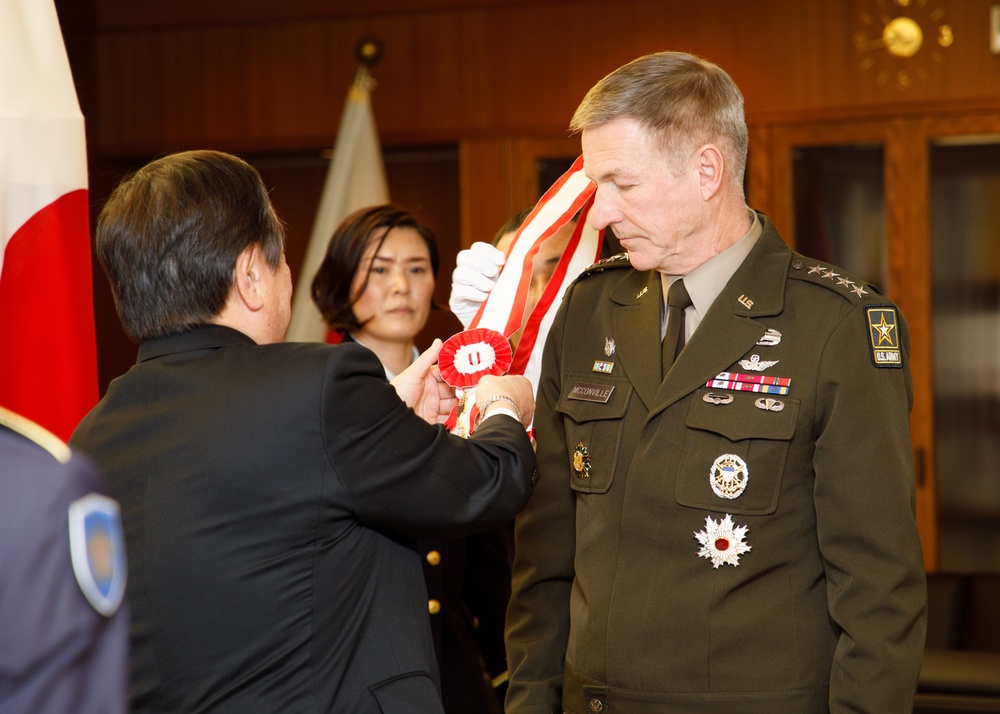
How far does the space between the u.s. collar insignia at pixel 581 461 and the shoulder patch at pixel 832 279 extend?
17.2 inches

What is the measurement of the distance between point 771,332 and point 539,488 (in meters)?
0.50

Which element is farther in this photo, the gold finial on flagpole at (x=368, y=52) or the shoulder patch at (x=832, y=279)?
the gold finial on flagpole at (x=368, y=52)

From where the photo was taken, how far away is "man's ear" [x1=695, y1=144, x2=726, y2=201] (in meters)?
1.78

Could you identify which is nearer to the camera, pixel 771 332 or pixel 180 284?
pixel 180 284

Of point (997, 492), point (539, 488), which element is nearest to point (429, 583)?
point (539, 488)

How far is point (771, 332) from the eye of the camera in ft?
5.76

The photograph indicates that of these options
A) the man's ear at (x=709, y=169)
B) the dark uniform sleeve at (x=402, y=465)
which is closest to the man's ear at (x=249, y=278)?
the dark uniform sleeve at (x=402, y=465)

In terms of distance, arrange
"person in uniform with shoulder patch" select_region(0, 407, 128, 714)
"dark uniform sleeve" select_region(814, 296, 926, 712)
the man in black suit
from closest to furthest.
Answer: "person in uniform with shoulder patch" select_region(0, 407, 128, 714) < the man in black suit < "dark uniform sleeve" select_region(814, 296, 926, 712)

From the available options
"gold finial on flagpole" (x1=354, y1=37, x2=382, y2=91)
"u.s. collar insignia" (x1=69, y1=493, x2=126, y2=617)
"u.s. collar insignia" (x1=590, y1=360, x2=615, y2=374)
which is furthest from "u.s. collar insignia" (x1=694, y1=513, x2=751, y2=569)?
"gold finial on flagpole" (x1=354, y1=37, x2=382, y2=91)

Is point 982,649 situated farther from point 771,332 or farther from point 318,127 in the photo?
point 318,127

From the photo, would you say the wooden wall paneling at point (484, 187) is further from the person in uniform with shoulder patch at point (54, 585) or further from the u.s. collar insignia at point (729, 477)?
the person in uniform with shoulder patch at point (54, 585)

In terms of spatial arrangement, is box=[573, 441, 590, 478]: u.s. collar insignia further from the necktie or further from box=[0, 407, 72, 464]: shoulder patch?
box=[0, 407, 72, 464]: shoulder patch

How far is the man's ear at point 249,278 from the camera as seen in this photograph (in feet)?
4.96

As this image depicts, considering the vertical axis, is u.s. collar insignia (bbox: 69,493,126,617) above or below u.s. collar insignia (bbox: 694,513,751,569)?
above
